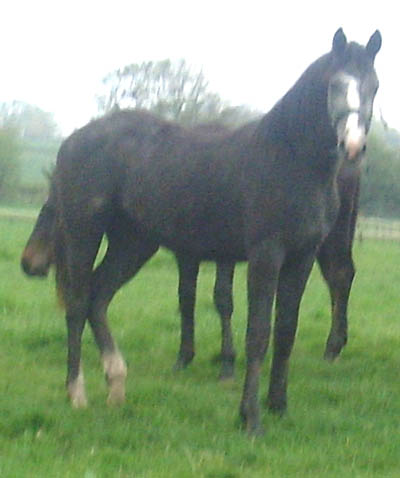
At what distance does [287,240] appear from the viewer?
237 inches

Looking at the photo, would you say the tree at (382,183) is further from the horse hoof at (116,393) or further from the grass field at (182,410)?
the horse hoof at (116,393)

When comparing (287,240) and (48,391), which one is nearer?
(287,240)

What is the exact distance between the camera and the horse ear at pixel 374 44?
5828 millimetres

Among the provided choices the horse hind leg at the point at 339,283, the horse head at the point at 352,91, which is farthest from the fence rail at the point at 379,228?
the horse head at the point at 352,91

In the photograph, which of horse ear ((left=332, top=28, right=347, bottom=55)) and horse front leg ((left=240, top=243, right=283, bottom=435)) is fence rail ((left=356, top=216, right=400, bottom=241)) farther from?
horse ear ((left=332, top=28, right=347, bottom=55))

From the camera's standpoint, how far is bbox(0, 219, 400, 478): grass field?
17.7ft

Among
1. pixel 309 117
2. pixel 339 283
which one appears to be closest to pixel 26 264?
pixel 309 117

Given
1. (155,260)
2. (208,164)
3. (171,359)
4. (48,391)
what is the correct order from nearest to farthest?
1. (208,164)
2. (48,391)
3. (171,359)
4. (155,260)

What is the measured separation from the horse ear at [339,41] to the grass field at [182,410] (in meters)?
2.29

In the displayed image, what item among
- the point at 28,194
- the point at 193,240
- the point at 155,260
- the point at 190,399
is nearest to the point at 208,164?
the point at 193,240

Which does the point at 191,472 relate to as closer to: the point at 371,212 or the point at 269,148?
the point at 269,148

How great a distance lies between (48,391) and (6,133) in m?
45.8

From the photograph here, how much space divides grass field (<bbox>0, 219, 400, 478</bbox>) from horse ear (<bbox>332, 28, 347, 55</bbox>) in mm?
2293

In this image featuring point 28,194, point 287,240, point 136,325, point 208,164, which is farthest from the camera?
point 28,194
